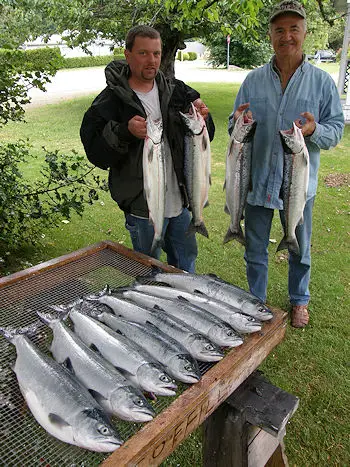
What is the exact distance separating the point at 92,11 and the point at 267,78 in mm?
8970

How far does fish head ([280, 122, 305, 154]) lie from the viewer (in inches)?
118

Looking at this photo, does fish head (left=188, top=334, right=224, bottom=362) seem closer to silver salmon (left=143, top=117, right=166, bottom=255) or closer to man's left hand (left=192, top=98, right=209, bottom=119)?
silver salmon (left=143, top=117, right=166, bottom=255)

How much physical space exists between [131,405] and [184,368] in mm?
340

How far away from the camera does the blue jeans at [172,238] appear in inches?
145

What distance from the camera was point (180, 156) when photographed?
3371 mm

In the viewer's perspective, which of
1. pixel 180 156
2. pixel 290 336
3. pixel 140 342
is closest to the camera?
pixel 140 342

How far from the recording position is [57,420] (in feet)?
5.88

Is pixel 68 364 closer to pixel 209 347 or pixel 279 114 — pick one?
pixel 209 347

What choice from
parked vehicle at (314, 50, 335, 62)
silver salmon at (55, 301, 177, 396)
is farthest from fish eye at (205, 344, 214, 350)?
parked vehicle at (314, 50, 335, 62)

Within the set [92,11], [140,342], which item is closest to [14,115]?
[140,342]

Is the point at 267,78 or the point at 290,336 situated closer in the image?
the point at 267,78

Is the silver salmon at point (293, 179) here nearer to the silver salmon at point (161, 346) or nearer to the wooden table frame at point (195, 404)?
the wooden table frame at point (195, 404)

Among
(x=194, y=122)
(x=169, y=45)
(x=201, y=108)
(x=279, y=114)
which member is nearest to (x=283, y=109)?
(x=279, y=114)

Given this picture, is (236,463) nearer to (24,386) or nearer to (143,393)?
(143,393)
